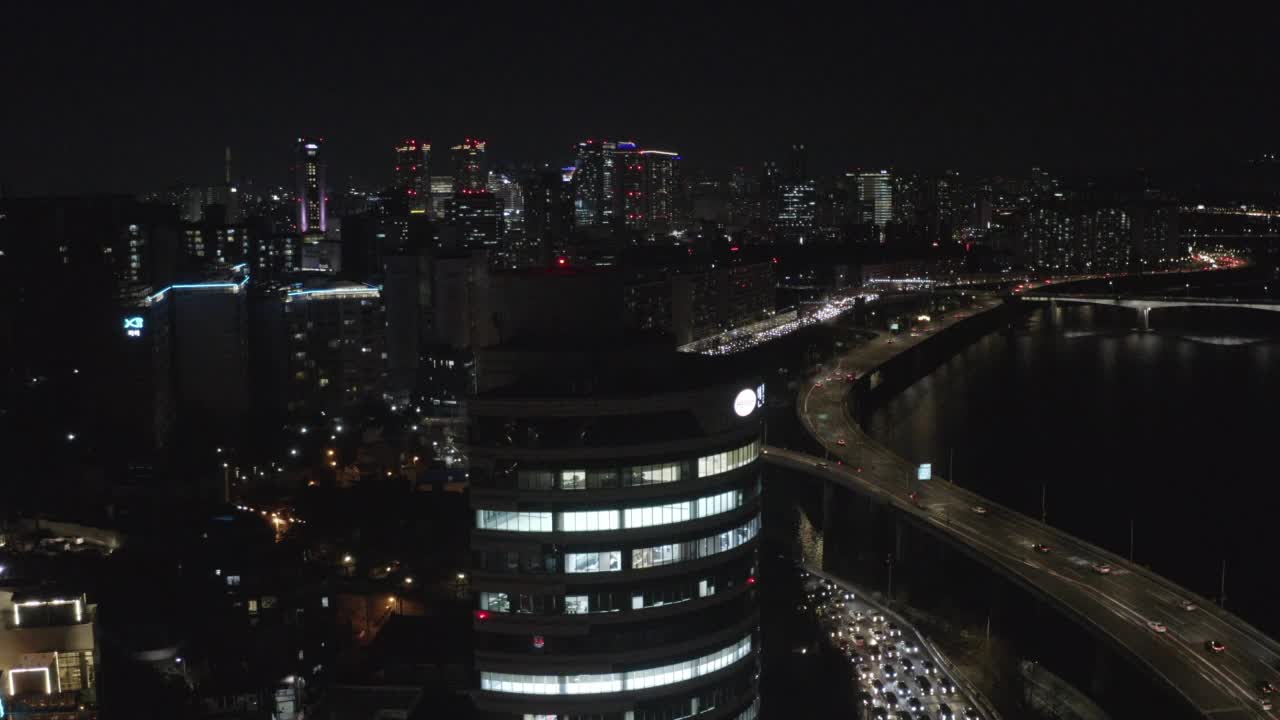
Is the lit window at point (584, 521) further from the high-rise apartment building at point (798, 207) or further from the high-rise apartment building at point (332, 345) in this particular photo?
the high-rise apartment building at point (798, 207)

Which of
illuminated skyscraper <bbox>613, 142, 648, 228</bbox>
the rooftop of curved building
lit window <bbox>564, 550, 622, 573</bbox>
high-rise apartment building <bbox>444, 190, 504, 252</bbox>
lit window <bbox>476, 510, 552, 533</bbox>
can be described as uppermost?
illuminated skyscraper <bbox>613, 142, 648, 228</bbox>

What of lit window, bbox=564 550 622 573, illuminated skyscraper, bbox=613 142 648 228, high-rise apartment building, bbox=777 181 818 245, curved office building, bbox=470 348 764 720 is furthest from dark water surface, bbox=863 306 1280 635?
high-rise apartment building, bbox=777 181 818 245

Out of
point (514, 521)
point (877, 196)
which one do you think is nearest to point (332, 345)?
point (514, 521)

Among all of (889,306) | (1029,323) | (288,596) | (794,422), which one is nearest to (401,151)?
(889,306)

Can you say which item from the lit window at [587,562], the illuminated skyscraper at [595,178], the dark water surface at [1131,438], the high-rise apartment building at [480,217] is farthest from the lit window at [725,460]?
the illuminated skyscraper at [595,178]

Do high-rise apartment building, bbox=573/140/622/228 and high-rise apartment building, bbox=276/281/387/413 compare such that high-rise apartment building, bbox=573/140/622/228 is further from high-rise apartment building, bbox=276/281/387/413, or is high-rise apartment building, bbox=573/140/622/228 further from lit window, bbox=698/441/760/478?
lit window, bbox=698/441/760/478

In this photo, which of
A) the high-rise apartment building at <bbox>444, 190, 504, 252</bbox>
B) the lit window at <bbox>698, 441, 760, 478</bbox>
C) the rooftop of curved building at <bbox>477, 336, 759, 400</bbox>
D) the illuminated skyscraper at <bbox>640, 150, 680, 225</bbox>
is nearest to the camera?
the lit window at <bbox>698, 441, 760, 478</bbox>

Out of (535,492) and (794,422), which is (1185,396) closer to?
(794,422)
